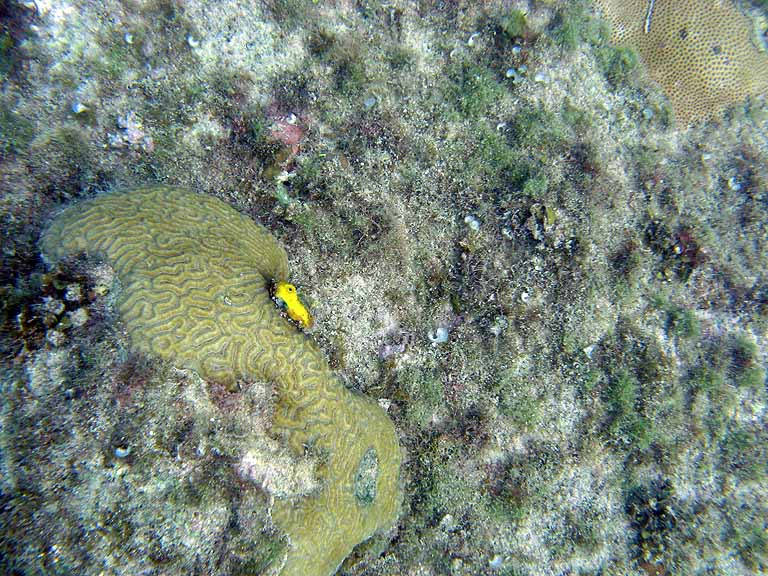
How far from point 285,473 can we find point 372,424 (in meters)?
1.03

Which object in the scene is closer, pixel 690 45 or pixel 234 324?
pixel 234 324

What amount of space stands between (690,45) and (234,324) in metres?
6.83

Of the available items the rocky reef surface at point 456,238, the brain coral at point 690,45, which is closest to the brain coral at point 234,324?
the rocky reef surface at point 456,238

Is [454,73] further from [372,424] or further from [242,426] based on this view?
[242,426]

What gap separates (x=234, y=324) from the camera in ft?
11.0

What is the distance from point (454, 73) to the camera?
5066mm

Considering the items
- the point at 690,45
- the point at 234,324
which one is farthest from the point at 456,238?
the point at 690,45

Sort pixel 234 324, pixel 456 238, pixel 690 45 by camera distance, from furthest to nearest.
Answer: pixel 690 45, pixel 456 238, pixel 234 324

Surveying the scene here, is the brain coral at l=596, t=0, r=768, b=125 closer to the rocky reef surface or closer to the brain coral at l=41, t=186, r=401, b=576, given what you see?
the rocky reef surface

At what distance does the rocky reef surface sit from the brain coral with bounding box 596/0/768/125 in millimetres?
38

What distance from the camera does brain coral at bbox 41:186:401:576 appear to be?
126 inches

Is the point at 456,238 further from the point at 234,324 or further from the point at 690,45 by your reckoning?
the point at 690,45

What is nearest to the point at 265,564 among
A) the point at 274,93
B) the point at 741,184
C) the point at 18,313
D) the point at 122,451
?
the point at 122,451

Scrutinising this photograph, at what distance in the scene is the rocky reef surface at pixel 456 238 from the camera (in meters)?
3.70
